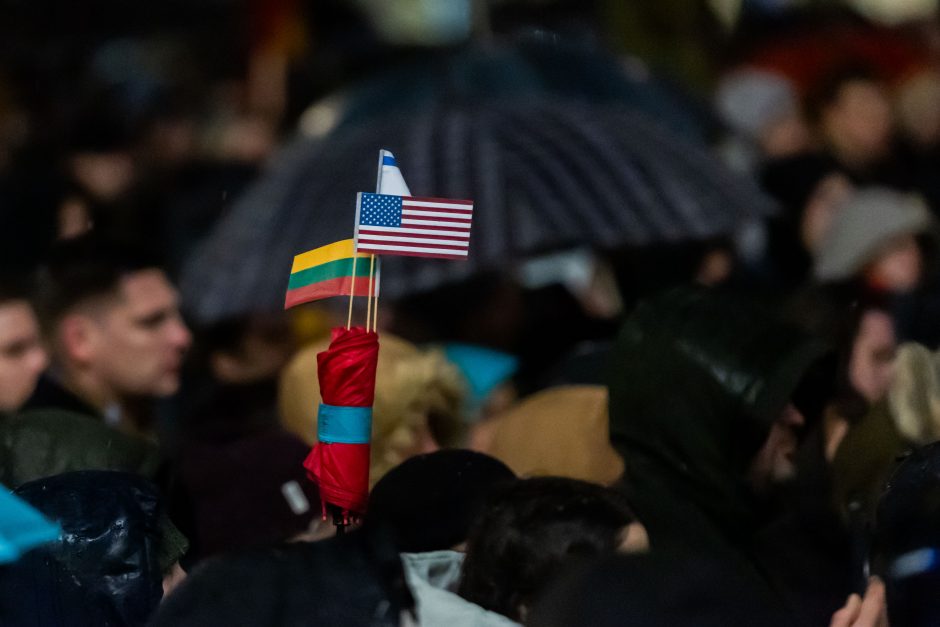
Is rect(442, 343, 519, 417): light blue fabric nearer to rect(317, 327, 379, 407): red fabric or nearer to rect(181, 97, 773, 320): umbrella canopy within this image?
rect(181, 97, 773, 320): umbrella canopy

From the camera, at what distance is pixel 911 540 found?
143 inches

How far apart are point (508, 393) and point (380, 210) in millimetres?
2919

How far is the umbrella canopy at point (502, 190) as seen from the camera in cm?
677

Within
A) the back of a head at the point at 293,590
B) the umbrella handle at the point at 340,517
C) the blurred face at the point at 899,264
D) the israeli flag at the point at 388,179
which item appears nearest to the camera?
the back of a head at the point at 293,590

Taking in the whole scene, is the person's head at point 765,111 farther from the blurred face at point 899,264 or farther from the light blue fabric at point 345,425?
the light blue fabric at point 345,425

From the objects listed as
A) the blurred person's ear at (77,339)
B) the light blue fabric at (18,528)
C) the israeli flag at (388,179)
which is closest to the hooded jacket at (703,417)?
the israeli flag at (388,179)

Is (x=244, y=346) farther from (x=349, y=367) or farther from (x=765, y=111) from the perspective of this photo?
(x=765, y=111)

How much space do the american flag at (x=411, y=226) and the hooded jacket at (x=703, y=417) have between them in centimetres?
91

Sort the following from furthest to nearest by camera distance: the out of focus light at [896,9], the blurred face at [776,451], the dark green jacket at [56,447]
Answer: the out of focus light at [896,9]
the blurred face at [776,451]
the dark green jacket at [56,447]

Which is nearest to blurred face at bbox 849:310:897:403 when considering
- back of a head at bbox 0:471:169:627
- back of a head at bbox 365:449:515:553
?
back of a head at bbox 365:449:515:553

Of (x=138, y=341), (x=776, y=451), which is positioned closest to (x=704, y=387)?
(x=776, y=451)

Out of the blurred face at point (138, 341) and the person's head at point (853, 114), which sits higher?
the blurred face at point (138, 341)

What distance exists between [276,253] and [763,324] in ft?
9.55

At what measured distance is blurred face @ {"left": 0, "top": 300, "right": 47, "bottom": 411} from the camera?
568cm
